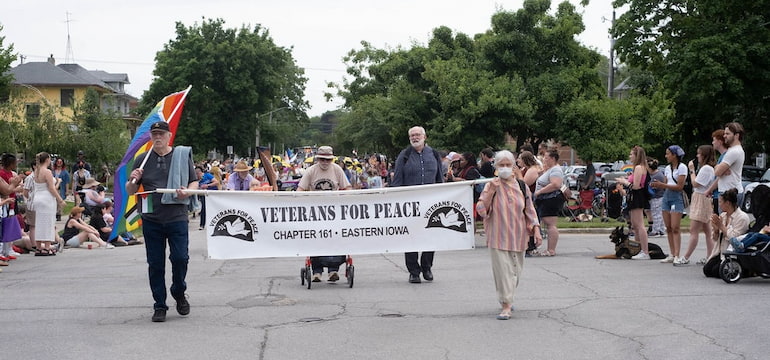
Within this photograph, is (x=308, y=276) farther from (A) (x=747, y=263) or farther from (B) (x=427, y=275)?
(A) (x=747, y=263)

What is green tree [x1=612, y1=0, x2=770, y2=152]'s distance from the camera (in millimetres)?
36531

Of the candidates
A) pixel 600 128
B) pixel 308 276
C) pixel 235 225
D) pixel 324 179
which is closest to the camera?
pixel 235 225

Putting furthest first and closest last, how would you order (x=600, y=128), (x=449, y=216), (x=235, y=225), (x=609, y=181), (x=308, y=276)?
(x=600, y=128), (x=609, y=181), (x=308, y=276), (x=449, y=216), (x=235, y=225)

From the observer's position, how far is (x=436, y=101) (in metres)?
41.7

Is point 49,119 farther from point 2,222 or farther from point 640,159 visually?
point 640,159

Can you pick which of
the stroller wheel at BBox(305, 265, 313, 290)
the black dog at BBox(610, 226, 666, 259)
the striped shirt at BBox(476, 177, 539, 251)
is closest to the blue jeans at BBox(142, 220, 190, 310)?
the stroller wheel at BBox(305, 265, 313, 290)

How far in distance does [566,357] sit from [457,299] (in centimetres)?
303

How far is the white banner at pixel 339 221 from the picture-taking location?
9797 mm

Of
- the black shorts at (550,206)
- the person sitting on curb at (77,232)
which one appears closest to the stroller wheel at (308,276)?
the black shorts at (550,206)

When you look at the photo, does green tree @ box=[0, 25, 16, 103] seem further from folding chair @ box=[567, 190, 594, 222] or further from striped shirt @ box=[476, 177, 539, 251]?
striped shirt @ box=[476, 177, 539, 251]

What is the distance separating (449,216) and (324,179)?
1.71 meters

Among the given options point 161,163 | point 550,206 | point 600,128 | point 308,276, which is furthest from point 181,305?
point 600,128

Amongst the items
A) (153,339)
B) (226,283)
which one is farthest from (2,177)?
(153,339)

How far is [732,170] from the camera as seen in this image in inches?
464
